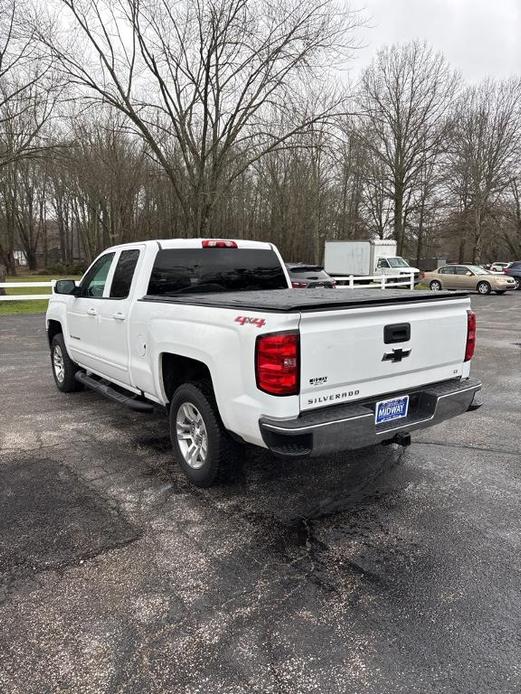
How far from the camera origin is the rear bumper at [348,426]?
9.86ft

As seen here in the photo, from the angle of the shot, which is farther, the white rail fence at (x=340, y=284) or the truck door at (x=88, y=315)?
the white rail fence at (x=340, y=284)

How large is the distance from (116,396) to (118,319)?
750 millimetres

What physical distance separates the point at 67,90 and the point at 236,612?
20462mm

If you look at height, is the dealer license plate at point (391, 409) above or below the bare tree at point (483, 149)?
below

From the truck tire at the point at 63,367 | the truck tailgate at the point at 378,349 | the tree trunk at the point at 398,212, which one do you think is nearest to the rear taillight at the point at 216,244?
the truck tailgate at the point at 378,349

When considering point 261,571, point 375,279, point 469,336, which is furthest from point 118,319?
point 375,279

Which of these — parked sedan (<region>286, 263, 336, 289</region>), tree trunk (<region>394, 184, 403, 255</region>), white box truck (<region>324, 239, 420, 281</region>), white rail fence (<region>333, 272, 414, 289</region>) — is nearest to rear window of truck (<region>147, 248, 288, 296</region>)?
parked sedan (<region>286, 263, 336, 289</region>)

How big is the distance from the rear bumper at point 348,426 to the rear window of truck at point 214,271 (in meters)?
2.11

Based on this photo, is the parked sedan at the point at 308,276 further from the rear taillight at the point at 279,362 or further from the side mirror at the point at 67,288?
the rear taillight at the point at 279,362

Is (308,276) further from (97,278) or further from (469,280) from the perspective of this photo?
(469,280)

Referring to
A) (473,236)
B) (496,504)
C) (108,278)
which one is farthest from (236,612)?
(473,236)

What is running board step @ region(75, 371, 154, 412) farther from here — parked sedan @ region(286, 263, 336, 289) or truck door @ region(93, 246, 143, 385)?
parked sedan @ region(286, 263, 336, 289)

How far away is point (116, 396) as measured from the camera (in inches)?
191

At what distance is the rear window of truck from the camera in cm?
464
